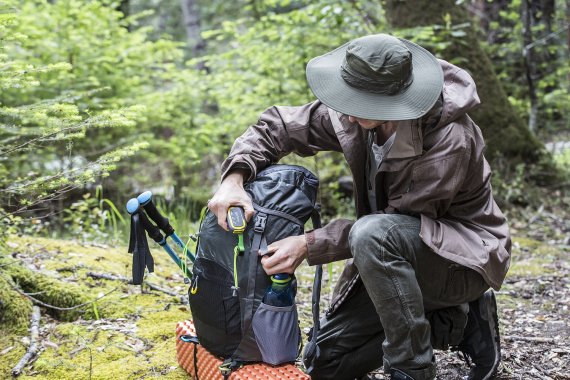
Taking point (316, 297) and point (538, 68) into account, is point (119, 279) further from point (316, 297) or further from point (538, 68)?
point (538, 68)

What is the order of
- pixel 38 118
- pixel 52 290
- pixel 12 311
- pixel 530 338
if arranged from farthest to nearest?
1. pixel 38 118
2. pixel 52 290
3. pixel 530 338
4. pixel 12 311

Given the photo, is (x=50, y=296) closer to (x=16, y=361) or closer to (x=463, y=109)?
(x=16, y=361)

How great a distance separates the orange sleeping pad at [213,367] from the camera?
2.48m

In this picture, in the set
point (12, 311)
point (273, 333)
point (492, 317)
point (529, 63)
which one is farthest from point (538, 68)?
point (12, 311)

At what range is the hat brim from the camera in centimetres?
239

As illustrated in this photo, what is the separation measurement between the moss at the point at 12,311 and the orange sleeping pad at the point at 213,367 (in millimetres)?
987

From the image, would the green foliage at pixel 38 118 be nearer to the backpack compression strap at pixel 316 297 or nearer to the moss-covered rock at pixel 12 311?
the moss-covered rock at pixel 12 311

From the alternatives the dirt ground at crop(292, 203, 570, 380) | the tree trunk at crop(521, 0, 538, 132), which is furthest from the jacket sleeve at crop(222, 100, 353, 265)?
the tree trunk at crop(521, 0, 538, 132)

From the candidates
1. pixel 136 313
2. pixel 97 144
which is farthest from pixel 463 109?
pixel 97 144

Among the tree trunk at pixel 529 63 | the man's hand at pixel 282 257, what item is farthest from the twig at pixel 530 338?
the tree trunk at pixel 529 63

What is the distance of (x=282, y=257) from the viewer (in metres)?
2.49

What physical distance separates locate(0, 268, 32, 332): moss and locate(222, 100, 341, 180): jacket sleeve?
161 centimetres

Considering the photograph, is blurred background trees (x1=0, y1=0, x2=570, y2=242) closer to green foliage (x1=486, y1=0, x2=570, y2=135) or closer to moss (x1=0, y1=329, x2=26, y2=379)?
green foliage (x1=486, y1=0, x2=570, y2=135)

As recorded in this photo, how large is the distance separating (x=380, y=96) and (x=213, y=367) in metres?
1.41
